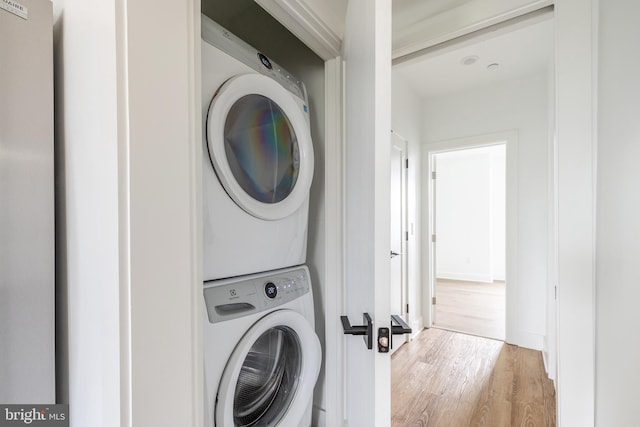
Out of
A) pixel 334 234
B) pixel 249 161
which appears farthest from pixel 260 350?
pixel 249 161

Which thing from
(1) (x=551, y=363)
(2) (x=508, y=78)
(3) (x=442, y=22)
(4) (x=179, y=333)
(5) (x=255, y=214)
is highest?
(2) (x=508, y=78)

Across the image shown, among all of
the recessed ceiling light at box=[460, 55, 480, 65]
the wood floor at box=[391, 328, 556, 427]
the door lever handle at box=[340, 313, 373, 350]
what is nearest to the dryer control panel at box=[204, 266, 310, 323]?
the door lever handle at box=[340, 313, 373, 350]

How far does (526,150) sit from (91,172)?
315 cm

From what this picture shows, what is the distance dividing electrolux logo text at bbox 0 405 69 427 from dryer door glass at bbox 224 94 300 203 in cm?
80

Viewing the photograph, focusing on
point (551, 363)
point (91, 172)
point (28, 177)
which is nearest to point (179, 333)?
point (91, 172)

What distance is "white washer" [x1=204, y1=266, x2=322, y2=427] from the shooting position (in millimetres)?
828

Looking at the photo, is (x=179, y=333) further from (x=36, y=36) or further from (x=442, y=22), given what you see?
(x=442, y=22)

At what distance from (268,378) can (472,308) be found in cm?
340

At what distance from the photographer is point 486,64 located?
2342mm

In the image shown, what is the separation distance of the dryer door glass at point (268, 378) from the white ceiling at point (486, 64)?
6.10ft

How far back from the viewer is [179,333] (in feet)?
2.03

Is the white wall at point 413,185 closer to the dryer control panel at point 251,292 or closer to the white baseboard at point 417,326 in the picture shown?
the white baseboard at point 417,326

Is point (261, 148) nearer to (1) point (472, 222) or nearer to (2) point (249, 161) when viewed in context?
(2) point (249, 161)

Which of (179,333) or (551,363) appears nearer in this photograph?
(179,333)
